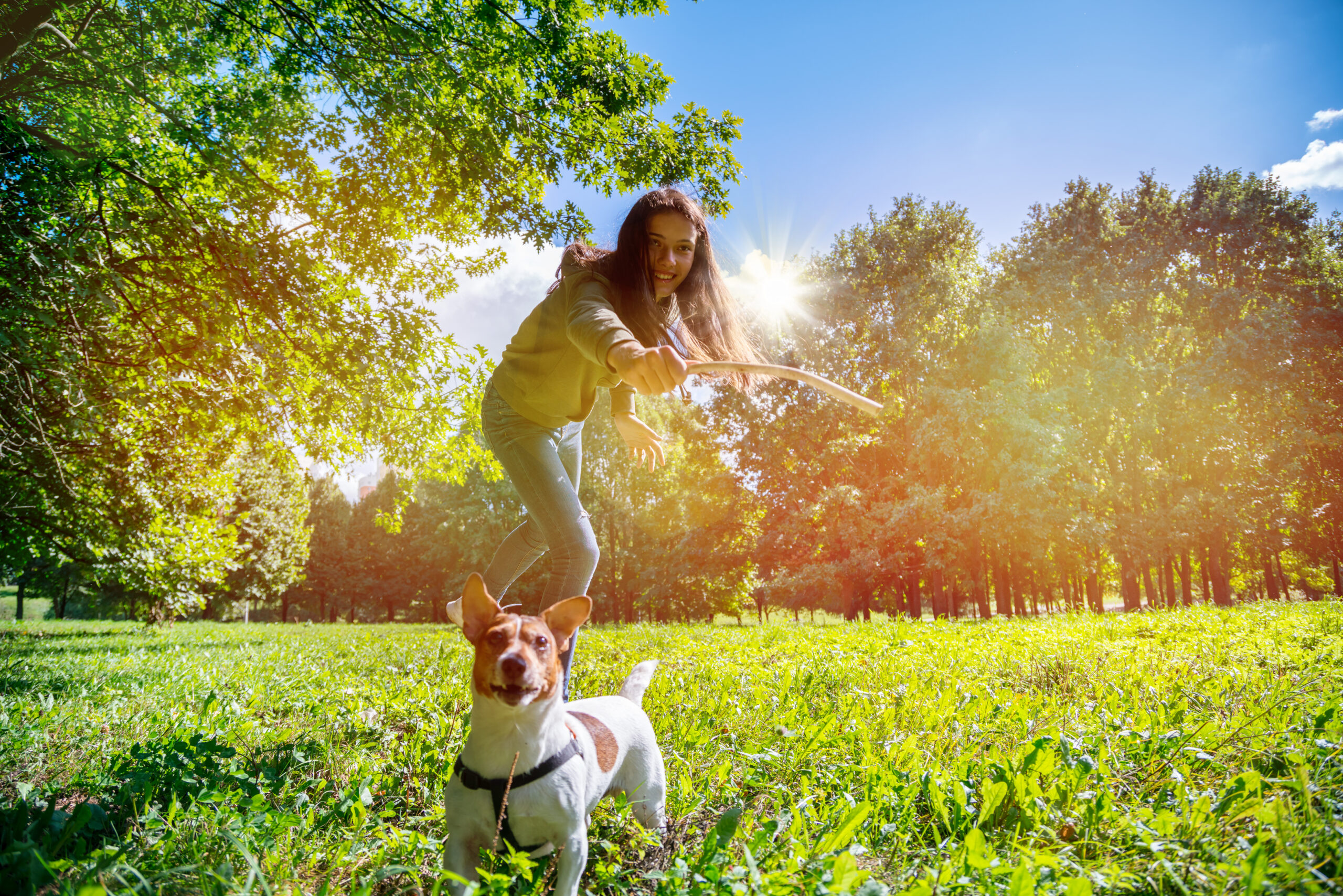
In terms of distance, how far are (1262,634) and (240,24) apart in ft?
41.2

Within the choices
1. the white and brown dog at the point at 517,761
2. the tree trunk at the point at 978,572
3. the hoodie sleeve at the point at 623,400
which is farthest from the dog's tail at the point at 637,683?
the tree trunk at the point at 978,572

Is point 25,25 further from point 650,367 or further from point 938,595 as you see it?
point 938,595

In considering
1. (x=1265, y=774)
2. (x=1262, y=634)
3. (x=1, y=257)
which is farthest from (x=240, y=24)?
(x=1262, y=634)

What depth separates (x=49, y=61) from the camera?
18.9ft

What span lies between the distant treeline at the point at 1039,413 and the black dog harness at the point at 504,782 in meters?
16.1

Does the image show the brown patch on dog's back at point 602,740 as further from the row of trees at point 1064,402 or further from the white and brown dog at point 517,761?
the row of trees at point 1064,402

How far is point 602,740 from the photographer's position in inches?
80.3

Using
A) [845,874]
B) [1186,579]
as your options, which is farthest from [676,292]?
[1186,579]

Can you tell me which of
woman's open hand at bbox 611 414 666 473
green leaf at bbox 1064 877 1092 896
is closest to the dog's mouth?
green leaf at bbox 1064 877 1092 896

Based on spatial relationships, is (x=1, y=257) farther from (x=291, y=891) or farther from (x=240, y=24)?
(x=291, y=891)

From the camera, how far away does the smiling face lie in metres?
2.99

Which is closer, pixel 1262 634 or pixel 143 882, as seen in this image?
pixel 143 882

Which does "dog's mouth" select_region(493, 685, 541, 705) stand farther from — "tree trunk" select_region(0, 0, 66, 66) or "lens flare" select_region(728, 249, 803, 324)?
"tree trunk" select_region(0, 0, 66, 66)

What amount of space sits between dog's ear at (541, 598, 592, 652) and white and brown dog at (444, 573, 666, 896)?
13cm
